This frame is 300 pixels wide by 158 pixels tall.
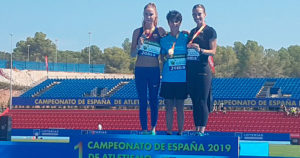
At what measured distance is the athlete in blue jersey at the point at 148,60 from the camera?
8273mm

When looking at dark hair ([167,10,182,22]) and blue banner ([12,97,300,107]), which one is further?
blue banner ([12,97,300,107])

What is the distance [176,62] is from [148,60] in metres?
0.41

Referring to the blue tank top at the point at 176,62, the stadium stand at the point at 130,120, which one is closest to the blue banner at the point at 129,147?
the blue tank top at the point at 176,62

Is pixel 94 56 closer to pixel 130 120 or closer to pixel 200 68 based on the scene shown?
pixel 130 120

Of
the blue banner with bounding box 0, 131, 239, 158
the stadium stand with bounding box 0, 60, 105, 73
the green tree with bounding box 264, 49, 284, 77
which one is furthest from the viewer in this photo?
the green tree with bounding box 264, 49, 284, 77

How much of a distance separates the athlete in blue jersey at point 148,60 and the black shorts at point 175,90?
0.17 metres

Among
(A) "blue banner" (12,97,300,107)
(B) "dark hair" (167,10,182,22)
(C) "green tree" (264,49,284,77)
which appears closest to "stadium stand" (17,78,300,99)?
(A) "blue banner" (12,97,300,107)

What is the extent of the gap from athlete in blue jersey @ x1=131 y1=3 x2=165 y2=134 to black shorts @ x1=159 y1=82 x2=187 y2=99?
0.55 feet

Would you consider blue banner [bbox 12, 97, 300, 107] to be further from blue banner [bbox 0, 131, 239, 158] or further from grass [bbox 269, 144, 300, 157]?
blue banner [bbox 0, 131, 239, 158]

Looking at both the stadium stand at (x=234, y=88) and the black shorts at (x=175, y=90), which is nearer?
the black shorts at (x=175, y=90)

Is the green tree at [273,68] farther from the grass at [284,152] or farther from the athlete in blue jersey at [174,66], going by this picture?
the athlete in blue jersey at [174,66]

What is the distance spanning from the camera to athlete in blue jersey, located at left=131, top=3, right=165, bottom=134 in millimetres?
8273

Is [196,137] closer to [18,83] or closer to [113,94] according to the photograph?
[113,94]

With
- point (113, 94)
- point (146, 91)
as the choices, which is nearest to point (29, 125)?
point (113, 94)
